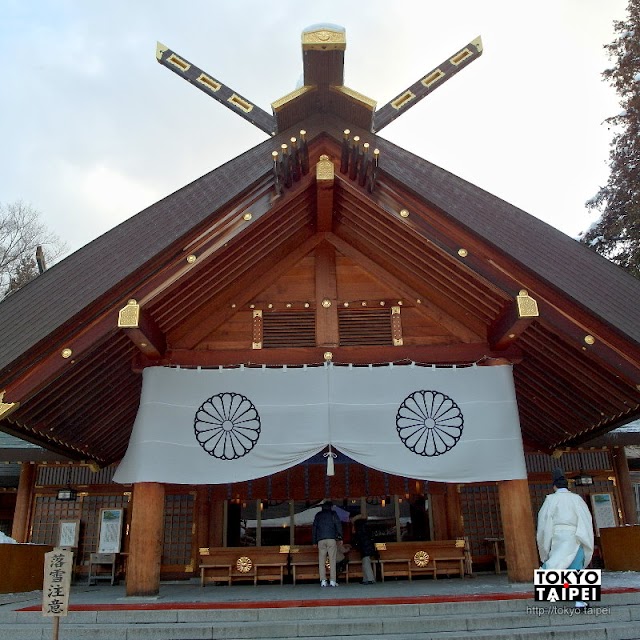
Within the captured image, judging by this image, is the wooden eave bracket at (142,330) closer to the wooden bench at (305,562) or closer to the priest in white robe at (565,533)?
the wooden bench at (305,562)

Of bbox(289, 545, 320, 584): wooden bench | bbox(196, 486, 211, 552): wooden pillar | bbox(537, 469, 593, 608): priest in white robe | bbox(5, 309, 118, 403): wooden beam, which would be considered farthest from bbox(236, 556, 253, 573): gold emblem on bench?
bbox(537, 469, 593, 608): priest in white robe

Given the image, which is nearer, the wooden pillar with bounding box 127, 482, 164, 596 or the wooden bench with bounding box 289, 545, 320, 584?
the wooden pillar with bounding box 127, 482, 164, 596

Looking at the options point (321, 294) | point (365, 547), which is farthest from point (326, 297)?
point (365, 547)

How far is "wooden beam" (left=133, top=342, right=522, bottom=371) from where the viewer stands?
875 cm

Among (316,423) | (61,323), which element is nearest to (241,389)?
(316,423)

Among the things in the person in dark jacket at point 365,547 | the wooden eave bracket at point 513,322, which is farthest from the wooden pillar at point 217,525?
the wooden eave bracket at point 513,322

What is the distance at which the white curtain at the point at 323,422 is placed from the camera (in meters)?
7.96

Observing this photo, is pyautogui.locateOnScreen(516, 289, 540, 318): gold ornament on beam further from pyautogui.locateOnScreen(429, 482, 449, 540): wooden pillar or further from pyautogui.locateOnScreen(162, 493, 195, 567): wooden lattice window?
pyautogui.locateOnScreen(162, 493, 195, 567): wooden lattice window

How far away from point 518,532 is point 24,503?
366 inches

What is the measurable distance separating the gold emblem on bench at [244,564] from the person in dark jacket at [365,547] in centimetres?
179

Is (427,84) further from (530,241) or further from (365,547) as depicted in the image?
(365,547)

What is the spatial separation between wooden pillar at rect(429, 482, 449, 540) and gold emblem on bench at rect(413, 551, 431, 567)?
894 millimetres

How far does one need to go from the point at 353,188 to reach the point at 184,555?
731 centimetres

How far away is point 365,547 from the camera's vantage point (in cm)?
972
